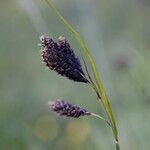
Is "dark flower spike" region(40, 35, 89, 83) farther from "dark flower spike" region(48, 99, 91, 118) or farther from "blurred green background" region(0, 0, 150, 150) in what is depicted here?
"blurred green background" region(0, 0, 150, 150)

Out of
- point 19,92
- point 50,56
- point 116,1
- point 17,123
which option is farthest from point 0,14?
point 50,56

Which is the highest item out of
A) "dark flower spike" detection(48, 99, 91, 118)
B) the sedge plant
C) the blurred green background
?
the blurred green background

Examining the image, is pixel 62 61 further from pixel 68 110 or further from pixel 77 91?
pixel 77 91

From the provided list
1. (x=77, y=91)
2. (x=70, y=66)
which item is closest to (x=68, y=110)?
(x=70, y=66)

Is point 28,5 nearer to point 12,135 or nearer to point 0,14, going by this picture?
point 12,135

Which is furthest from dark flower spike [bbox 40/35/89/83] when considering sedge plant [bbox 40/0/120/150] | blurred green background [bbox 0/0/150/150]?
blurred green background [bbox 0/0/150/150]

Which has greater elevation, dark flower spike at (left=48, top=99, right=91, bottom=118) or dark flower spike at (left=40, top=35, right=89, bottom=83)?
dark flower spike at (left=40, top=35, right=89, bottom=83)

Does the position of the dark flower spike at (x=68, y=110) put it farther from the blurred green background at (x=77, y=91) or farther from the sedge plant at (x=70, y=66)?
the blurred green background at (x=77, y=91)
